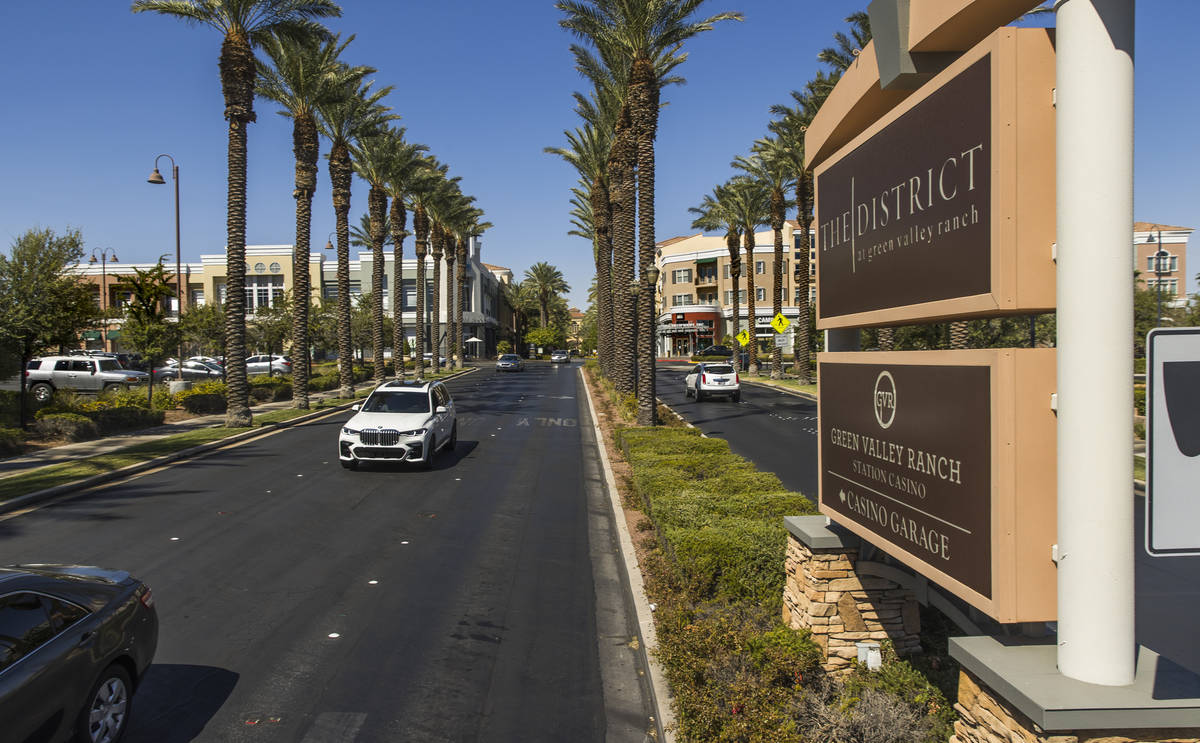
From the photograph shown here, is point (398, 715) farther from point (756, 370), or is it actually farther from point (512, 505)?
point (756, 370)

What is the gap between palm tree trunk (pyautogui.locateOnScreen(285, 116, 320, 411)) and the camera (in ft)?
102

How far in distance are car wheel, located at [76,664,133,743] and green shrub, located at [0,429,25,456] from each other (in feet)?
58.5

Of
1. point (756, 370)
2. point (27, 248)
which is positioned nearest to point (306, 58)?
point (27, 248)

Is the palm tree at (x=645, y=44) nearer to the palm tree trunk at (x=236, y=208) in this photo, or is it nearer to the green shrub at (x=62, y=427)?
the palm tree trunk at (x=236, y=208)

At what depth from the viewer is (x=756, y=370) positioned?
56.2m


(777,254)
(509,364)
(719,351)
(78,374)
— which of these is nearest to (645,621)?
(78,374)

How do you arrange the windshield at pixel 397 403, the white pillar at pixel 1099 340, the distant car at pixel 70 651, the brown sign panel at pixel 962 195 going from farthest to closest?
the windshield at pixel 397 403, the distant car at pixel 70 651, the brown sign panel at pixel 962 195, the white pillar at pixel 1099 340

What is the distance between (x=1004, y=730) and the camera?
3701 millimetres

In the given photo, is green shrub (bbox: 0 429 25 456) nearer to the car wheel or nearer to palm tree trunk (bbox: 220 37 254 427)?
palm tree trunk (bbox: 220 37 254 427)

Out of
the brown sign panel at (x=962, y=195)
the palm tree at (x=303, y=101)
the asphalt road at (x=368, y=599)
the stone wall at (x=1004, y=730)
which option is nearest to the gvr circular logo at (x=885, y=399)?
the brown sign panel at (x=962, y=195)

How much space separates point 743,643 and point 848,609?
2.80 ft

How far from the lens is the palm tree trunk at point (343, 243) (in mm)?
36125

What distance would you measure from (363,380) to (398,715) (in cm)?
4506

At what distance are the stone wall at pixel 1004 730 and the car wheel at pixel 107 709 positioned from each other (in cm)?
523
